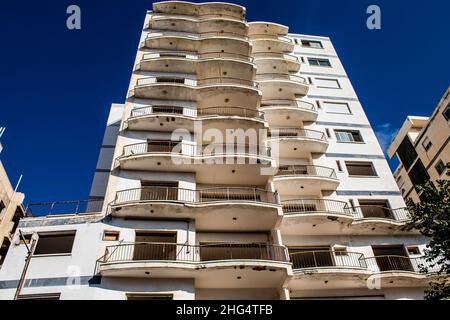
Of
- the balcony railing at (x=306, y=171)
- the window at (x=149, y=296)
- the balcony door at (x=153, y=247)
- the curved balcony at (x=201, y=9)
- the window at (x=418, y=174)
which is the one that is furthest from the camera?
the window at (x=418, y=174)

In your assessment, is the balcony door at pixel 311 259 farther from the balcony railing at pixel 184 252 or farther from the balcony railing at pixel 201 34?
the balcony railing at pixel 201 34

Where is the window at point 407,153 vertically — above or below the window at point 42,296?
above

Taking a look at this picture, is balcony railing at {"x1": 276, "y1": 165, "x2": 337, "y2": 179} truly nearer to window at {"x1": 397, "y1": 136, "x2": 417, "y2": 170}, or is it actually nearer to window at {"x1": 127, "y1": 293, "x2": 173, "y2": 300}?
window at {"x1": 127, "y1": 293, "x2": 173, "y2": 300}

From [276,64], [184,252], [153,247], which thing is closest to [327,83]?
[276,64]

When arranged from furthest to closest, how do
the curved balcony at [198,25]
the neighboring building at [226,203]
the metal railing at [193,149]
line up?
the curved balcony at [198,25]
the metal railing at [193,149]
the neighboring building at [226,203]

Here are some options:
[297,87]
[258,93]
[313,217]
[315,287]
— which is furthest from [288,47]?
[315,287]

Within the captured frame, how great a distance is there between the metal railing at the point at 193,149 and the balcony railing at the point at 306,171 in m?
1.84

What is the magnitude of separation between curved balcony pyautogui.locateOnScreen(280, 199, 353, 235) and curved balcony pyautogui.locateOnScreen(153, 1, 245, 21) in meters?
21.4

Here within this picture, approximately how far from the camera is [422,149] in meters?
36.9

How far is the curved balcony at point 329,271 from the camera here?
16469mm

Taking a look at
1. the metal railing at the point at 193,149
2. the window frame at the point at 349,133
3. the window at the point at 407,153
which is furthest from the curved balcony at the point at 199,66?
the window at the point at 407,153

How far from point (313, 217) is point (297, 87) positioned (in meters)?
13.1

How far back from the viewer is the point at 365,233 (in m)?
19.4
